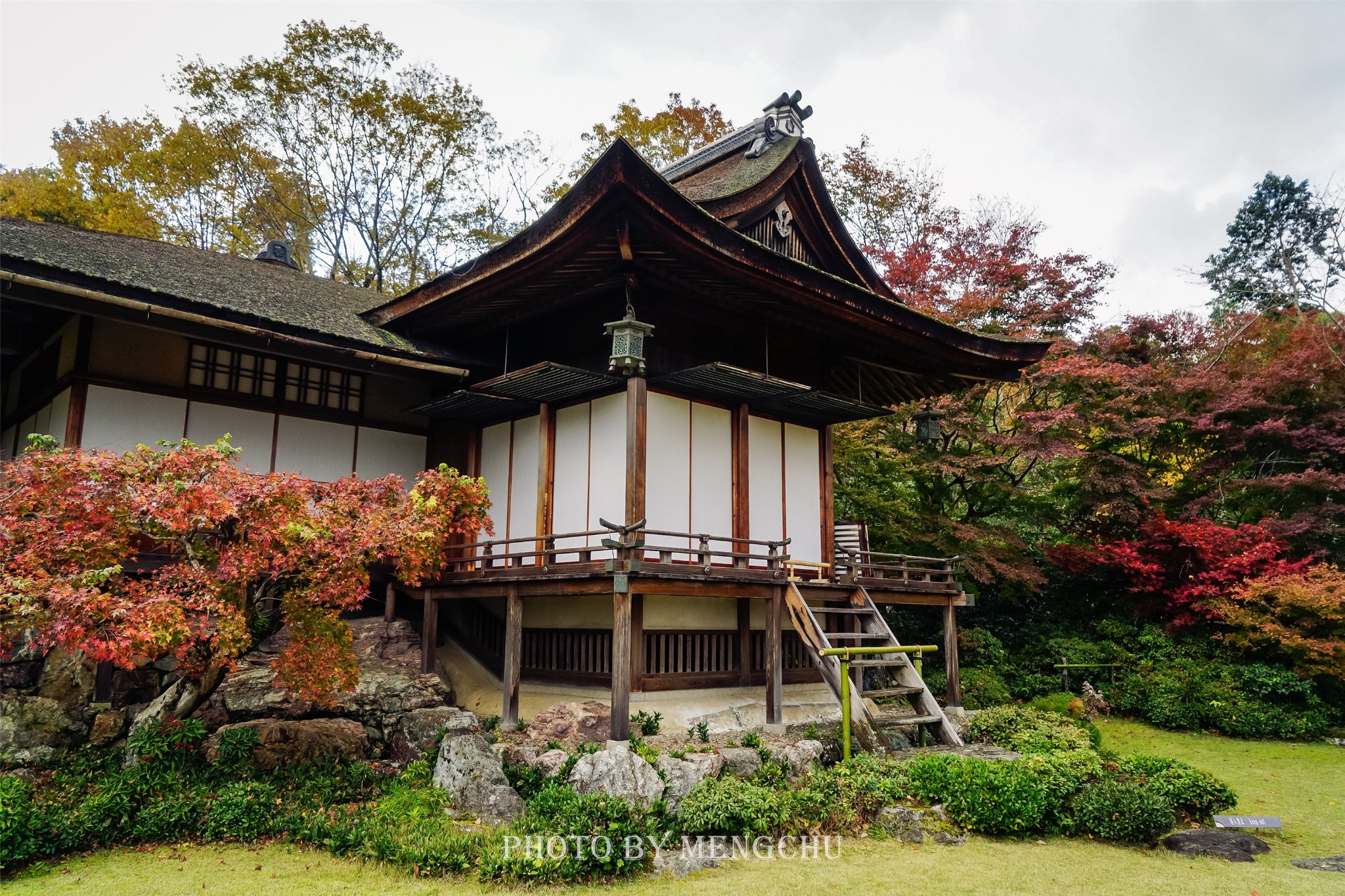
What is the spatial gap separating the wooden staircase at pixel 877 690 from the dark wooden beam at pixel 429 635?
203 inches

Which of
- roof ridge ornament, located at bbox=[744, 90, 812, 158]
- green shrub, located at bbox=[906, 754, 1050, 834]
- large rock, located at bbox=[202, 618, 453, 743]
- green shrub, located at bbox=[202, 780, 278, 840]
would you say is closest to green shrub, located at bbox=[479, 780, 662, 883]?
green shrub, located at bbox=[202, 780, 278, 840]

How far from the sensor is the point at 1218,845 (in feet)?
26.1

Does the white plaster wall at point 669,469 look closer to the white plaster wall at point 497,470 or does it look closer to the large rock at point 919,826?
the white plaster wall at point 497,470

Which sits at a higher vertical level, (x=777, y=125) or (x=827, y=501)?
(x=777, y=125)

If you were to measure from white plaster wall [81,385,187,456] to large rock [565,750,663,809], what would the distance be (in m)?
7.35

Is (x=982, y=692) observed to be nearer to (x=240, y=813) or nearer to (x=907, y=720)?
(x=907, y=720)

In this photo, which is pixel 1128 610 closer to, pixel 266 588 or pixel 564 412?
pixel 564 412

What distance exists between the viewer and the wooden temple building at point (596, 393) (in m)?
10.7

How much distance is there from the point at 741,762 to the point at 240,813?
5088 millimetres

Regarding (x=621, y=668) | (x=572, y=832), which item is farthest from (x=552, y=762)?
(x=572, y=832)

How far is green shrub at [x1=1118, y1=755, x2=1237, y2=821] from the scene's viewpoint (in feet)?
29.0

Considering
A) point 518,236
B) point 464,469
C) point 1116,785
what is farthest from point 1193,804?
point 464,469

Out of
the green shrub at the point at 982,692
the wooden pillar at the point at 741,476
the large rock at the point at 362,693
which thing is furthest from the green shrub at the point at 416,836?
the green shrub at the point at 982,692

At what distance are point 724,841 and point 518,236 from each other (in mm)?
7330
